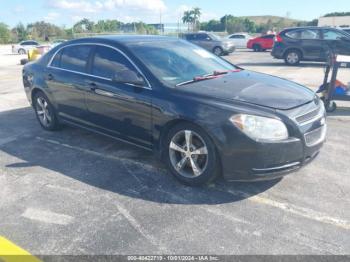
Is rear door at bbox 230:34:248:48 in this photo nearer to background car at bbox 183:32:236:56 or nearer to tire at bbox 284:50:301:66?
background car at bbox 183:32:236:56

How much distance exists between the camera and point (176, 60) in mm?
4289

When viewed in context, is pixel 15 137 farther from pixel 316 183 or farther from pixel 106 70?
pixel 316 183

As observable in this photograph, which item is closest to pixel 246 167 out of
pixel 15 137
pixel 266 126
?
pixel 266 126

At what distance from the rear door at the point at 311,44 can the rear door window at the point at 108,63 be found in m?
12.7

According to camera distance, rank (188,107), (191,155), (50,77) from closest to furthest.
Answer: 1. (188,107)
2. (191,155)
3. (50,77)

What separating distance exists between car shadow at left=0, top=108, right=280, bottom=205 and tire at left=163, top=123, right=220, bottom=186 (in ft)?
0.47

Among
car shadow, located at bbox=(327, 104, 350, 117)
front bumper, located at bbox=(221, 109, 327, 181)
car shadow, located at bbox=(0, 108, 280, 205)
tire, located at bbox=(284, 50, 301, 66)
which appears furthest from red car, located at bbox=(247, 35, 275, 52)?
front bumper, located at bbox=(221, 109, 327, 181)

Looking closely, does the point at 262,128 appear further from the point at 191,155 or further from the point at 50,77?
the point at 50,77

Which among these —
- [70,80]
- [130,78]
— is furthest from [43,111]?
[130,78]

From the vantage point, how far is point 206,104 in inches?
132

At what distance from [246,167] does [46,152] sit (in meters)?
3.05

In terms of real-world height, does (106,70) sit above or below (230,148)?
above

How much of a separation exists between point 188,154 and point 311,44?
13.3 m

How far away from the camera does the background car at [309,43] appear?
14258mm
